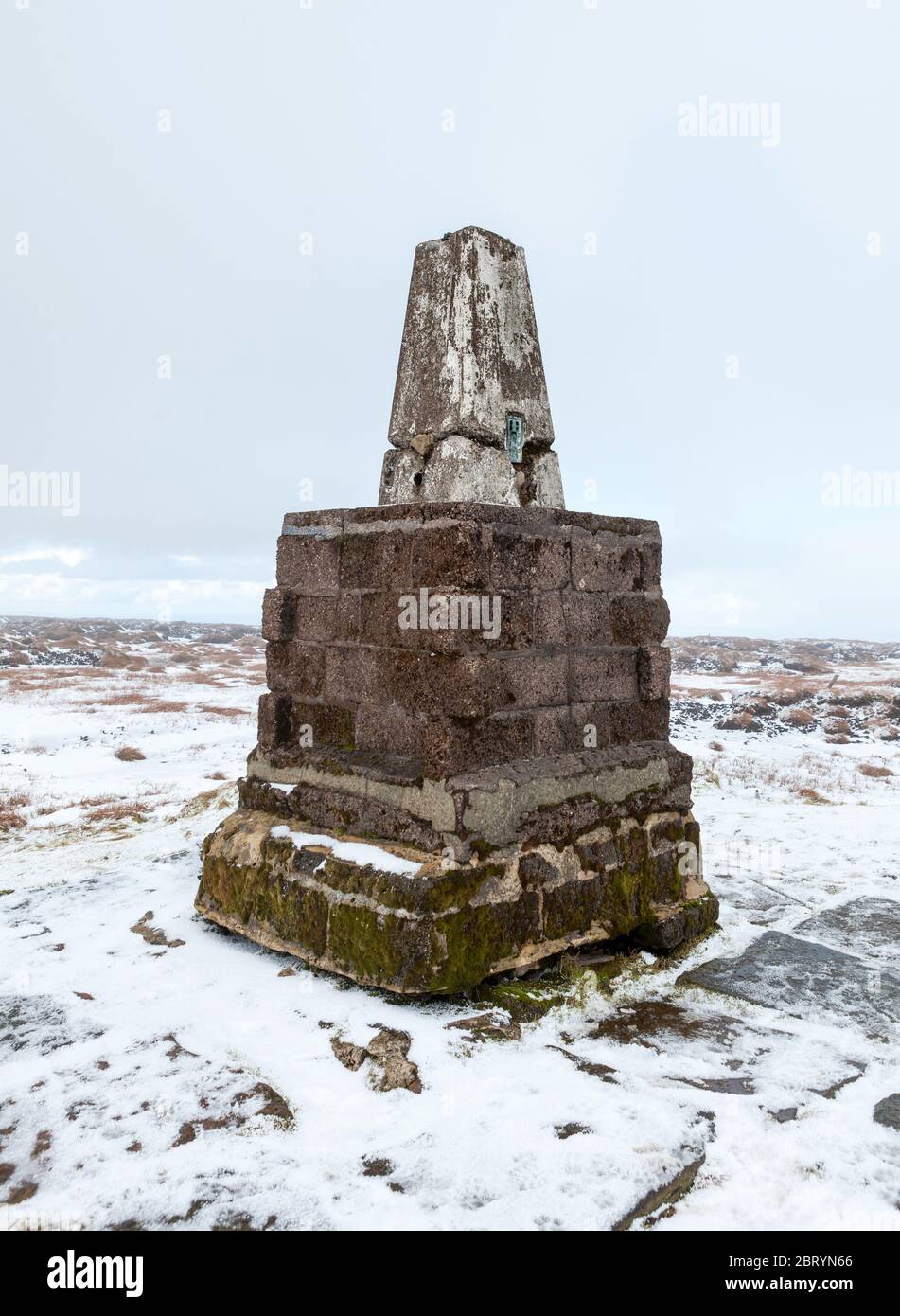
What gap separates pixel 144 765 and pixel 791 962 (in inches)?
409

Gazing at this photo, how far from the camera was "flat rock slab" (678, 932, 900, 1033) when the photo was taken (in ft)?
13.5

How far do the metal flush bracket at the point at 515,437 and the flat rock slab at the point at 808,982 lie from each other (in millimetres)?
3143

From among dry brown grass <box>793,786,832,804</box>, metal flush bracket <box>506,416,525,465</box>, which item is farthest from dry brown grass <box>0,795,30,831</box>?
dry brown grass <box>793,786,832,804</box>

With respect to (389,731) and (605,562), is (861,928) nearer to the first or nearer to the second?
(605,562)

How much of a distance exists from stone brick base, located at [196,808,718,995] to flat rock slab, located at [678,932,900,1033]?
1.29 ft

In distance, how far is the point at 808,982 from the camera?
4.48 meters

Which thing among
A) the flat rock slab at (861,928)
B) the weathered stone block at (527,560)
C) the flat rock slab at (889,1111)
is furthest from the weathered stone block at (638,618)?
the flat rock slab at (889,1111)

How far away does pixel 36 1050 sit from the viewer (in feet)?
11.5

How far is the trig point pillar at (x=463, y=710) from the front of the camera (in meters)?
4.21

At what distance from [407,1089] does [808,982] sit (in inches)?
95.7

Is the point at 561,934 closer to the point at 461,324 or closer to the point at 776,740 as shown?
the point at 461,324

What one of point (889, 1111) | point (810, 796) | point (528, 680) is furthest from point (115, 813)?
point (810, 796)

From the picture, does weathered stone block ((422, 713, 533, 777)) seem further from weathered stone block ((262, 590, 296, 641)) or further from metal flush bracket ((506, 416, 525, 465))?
metal flush bracket ((506, 416, 525, 465))
